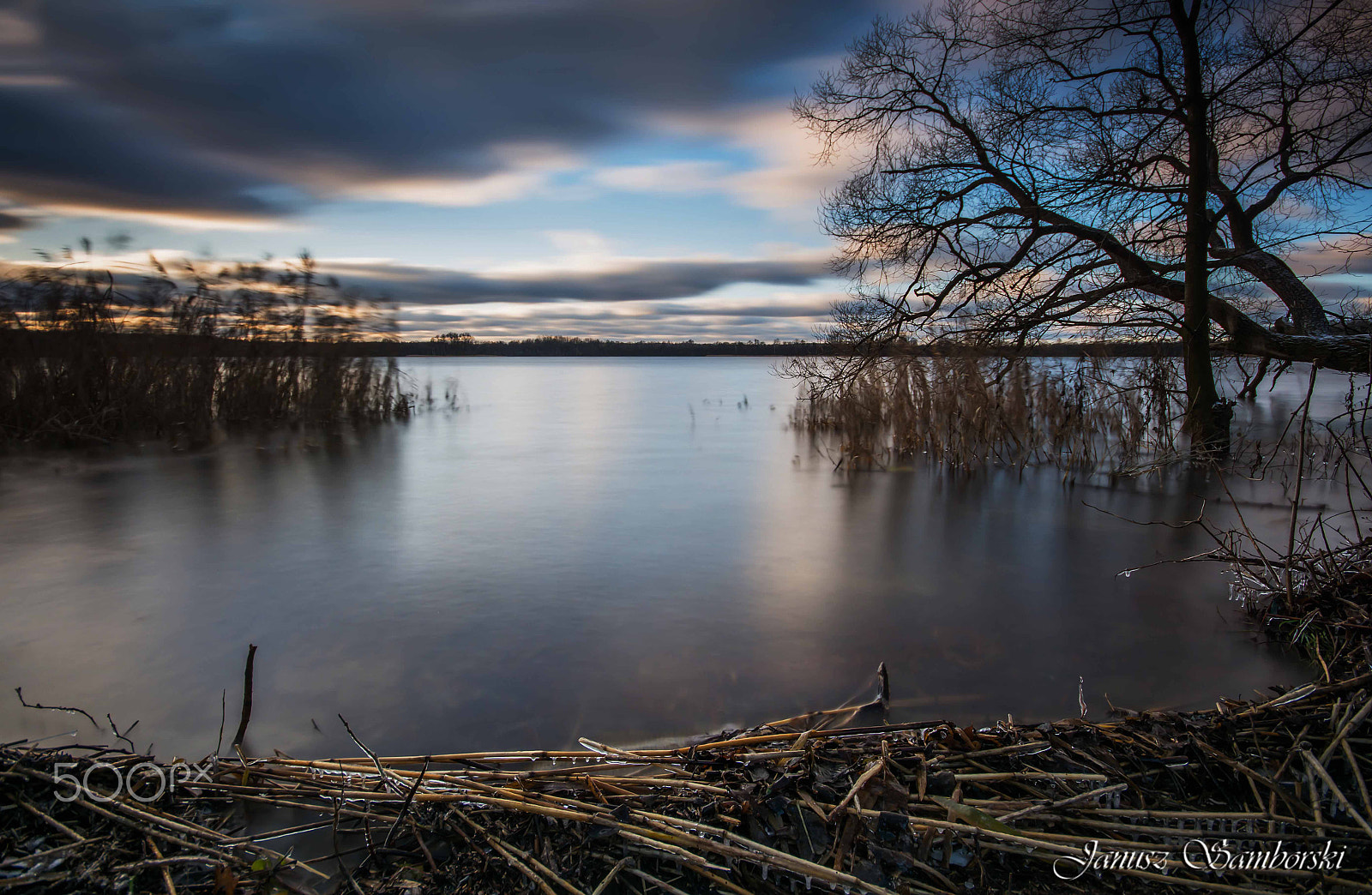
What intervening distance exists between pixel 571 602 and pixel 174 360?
34.0ft

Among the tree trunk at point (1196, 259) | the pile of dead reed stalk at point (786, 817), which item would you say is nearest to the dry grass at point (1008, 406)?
the tree trunk at point (1196, 259)

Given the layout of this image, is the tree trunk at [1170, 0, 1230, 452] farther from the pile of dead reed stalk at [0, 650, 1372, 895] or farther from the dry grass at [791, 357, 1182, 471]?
the pile of dead reed stalk at [0, 650, 1372, 895]

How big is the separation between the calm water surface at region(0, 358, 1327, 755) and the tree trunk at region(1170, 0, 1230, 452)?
151 centimetres

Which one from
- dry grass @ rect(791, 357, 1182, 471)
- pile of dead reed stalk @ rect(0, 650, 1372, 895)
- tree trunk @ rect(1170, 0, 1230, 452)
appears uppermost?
tree trunk @ rect(1170, 0, 1230, 452)

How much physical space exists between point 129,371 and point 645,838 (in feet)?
42.0

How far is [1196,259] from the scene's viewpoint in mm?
9664

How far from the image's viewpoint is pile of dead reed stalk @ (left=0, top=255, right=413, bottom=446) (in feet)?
33.0

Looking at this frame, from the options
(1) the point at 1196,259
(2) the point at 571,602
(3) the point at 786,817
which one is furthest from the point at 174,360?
(1) the point at 1196,259

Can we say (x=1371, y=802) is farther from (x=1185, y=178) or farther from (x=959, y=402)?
(x=1185, y=178)

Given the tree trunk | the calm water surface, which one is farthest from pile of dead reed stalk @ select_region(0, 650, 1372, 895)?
the tree trunk

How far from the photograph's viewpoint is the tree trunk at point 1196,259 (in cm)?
941

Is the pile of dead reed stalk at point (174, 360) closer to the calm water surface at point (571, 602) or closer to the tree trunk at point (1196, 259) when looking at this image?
the calm water surface at point (571, 602)

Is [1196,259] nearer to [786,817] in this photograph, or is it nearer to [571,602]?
[571,602]

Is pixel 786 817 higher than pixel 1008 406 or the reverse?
the reverse
